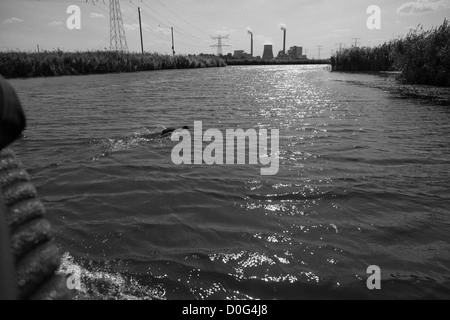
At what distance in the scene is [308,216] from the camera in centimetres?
449

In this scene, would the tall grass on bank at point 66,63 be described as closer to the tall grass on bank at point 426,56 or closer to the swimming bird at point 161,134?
the swimming bird at point 161,134

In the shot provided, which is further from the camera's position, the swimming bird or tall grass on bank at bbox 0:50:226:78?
tall grass on bank at bbox 0:50:226:78

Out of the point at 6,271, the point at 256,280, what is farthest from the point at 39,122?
the point at 6,271

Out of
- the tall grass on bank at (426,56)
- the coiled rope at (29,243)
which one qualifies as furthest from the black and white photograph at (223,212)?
the tall grass on bank at (426,56)

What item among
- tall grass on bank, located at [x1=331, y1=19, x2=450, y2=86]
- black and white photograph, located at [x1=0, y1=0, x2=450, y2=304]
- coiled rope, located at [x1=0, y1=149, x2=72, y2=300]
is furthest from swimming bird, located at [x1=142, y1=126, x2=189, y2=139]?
tall grass on bank, located at [x1=331, y1=19, x2=450, y2=86]

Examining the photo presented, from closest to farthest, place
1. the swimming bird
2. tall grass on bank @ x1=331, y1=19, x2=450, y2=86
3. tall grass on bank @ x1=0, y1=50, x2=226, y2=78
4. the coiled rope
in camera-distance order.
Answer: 1. the coiled rope
2. the swimming bird
3. tall grass on bank @ x1=331, y1=19, x2=450, y2=86
4. tall grass on bank @ x1=0, y1=50, x2=226, y2=78

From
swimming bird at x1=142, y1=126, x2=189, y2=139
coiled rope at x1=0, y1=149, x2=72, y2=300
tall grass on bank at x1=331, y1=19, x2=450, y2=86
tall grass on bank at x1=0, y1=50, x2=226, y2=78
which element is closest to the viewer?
coiled rope at x1=0, y1=149, x2=72, y2=300

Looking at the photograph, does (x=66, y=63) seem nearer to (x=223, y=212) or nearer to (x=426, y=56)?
(x=426, y=56)

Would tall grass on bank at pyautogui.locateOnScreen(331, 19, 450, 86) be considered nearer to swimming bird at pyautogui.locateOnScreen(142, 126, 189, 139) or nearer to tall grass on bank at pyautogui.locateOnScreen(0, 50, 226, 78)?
swimming bird at pyautogui.locateOnScreen(142, 126, 189, 139)

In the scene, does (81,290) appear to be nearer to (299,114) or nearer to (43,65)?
(299,114)

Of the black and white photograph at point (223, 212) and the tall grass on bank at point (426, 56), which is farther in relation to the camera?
the tall grass on bank at point (426, 56)

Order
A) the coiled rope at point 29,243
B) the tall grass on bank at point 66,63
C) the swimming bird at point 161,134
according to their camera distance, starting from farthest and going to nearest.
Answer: the tall grass on bank at point 66,63 → the swimming bird at point 161,134 → the coiled rope at point 29,243

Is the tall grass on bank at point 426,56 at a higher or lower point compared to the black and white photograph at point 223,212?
higher

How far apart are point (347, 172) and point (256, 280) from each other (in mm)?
3603
